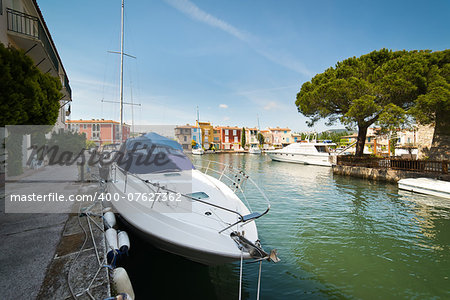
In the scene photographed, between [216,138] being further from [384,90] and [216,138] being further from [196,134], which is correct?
[384,90]

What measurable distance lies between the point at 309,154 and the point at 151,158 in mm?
22102

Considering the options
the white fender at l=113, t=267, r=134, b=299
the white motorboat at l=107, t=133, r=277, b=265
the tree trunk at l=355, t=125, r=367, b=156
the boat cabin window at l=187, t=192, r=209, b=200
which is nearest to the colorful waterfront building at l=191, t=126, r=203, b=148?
the tree trunk at l=355, t=125, r=367, b=156

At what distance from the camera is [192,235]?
10.7 ft

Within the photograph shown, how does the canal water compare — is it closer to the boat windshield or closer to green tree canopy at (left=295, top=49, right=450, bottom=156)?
A: the boat windshield

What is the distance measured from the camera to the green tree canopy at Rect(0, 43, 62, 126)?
400cm

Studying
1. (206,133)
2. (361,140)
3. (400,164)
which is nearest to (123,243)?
(400,164)

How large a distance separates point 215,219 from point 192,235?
52 centimetres

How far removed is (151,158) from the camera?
20.0ft

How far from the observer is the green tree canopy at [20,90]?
4.00 metres

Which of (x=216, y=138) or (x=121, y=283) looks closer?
(x=121, y=283)

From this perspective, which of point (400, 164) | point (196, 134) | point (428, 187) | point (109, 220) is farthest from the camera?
point (196, 134)

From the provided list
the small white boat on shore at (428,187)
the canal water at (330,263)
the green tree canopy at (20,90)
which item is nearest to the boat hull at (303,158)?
the small white boat on shore at (428,187)

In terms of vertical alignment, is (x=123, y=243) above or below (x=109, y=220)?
below

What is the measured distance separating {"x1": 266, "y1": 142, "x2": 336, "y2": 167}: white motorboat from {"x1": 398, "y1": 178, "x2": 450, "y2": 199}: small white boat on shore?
12.0 metres
